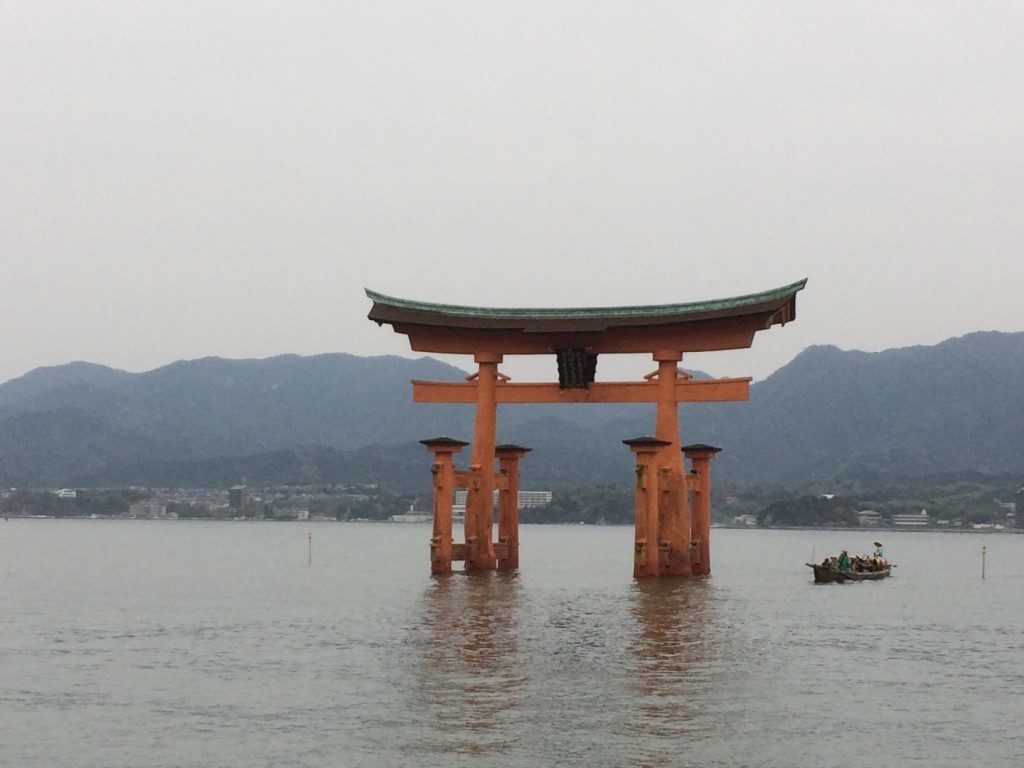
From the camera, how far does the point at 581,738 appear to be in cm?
1795

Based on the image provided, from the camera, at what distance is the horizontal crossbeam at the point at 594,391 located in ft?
139

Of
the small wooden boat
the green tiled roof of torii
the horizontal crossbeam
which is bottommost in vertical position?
the small wooden boat

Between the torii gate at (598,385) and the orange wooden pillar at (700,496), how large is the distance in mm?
53

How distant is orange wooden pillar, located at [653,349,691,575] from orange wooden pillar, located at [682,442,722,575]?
7.21 ft

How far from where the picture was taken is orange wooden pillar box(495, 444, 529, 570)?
46656 mm

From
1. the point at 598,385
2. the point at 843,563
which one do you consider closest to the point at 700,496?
the point at 598,385

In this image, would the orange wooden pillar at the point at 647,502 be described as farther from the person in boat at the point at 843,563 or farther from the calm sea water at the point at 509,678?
the person in boat at the point at 843,563

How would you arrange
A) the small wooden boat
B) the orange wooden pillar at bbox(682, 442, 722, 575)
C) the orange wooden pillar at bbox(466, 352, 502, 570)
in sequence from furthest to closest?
the small wooden boat < the orange wooden pillar at bbox(682, 442, 722, 575) < the orange wooden pillar at bbox(466, 352, 502, 570)

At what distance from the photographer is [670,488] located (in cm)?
4175

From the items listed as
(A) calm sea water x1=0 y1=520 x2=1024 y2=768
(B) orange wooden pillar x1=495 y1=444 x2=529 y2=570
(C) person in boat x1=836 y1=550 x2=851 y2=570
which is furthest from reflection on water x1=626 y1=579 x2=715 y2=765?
(C) person in boat x1=836 y1=550 x2=851 y2=570

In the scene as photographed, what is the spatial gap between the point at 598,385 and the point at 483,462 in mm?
4552

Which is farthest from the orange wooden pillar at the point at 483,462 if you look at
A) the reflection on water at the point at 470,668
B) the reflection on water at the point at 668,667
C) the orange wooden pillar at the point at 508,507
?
the reflection on water at the point at 668,667

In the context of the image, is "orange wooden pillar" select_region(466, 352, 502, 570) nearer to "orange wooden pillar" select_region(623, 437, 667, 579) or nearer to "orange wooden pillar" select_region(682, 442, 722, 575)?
"orange wooden pillar" select_region(623, 437, 667, 579)

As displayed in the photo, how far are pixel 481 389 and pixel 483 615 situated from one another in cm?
1247
